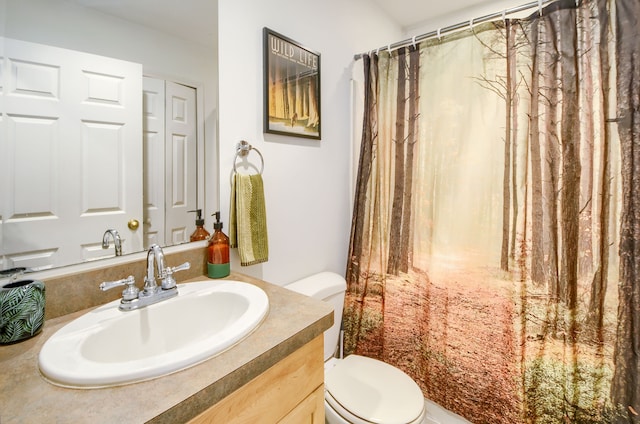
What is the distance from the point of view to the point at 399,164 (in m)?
1.59

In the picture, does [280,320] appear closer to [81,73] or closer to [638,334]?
[81,73]

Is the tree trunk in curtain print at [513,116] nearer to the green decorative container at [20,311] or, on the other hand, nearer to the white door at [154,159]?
the white door at [154,159]

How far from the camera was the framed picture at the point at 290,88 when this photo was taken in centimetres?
128

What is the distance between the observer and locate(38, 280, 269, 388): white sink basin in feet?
1.81

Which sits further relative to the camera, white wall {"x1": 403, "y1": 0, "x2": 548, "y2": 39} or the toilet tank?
white wall {"x1": 403, "y1": 0, "x2": 548, "y2": 39}

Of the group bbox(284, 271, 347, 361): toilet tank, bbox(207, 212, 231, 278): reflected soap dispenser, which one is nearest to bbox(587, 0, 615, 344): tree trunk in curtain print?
bbox(284, 271, 347, 361): toilet tank

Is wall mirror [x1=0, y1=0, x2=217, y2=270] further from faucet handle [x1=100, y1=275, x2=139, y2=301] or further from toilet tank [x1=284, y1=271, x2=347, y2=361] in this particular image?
toilet tank [x1=284, y1=271, x2=347, y2=361]

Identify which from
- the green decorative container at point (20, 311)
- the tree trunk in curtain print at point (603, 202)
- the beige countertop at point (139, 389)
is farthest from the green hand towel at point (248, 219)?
the tree trunk in curtain print at point (603, 202)

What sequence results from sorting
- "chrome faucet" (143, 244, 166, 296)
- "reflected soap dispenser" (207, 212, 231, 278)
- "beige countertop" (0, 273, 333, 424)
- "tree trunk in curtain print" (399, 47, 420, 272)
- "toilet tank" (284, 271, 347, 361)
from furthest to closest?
1. "tree trunk in curtain print" (399, 47, 420, 272)
2. "toilet tank" (284, 271, 347, 361)
3. "reflected soap dispenser" (207, 212, 231, 278)
4. "chrome faucet" (143, 244, 166, 296)
5. "beige countertop" (0, 273, 333, 424)

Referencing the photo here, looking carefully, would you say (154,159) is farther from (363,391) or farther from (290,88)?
(363,391)

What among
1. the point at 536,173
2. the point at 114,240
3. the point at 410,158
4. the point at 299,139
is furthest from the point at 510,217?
the point at 114,240

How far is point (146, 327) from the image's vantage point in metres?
0.83

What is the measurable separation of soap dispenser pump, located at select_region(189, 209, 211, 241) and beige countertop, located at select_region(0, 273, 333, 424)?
1.53ft

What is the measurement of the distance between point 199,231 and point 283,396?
2.23ft
